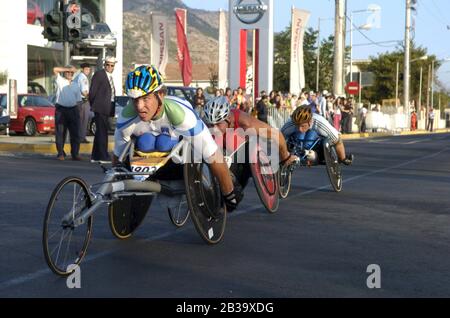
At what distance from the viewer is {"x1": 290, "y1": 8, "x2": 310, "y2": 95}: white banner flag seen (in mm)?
41469

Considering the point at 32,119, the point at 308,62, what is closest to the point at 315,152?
the point at 32,119

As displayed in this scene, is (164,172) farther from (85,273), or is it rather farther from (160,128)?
(85,273)

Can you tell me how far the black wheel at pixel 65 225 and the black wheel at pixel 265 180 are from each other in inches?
123

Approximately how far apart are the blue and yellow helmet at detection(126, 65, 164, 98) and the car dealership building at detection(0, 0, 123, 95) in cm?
2723

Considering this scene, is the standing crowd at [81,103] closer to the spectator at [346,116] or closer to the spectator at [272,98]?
the spectator at [272,98]

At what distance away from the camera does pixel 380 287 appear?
5.96 m

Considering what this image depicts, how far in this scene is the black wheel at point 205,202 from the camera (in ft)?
23.4

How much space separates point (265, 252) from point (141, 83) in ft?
5.82

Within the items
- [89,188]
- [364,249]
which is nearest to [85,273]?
[89,188]

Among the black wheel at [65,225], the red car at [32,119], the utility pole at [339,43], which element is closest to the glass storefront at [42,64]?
the utility pole at [339,43]

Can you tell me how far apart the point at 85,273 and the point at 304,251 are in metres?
2.04

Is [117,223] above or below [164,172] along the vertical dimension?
below

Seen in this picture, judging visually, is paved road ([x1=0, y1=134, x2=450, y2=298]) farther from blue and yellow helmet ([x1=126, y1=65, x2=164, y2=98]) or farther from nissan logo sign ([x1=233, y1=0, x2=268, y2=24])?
nissan logo sign ([x1=233, y1=0, x2=268, y2=24])

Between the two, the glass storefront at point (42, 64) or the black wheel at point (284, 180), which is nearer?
the black wheel at point (284, 180)
